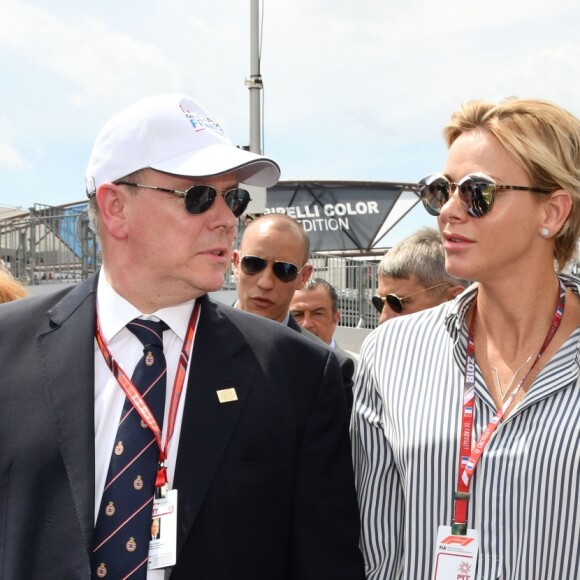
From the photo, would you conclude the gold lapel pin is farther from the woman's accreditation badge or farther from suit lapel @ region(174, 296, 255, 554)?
the woman's accreditation badge

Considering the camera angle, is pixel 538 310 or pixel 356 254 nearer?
pixel 538 310

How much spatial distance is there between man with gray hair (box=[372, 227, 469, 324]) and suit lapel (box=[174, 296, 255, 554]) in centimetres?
200

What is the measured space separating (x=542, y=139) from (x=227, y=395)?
1.31 metres

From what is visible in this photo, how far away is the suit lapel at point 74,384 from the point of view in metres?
2.20

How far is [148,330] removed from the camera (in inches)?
97.3

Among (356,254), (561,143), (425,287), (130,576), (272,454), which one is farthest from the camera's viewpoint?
(356,254)

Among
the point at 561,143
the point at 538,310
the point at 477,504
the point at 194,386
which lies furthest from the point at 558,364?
the point at 194,386

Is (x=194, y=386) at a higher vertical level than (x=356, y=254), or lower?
lower

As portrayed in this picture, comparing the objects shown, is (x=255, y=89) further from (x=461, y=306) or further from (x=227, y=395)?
(x=227, y=395)

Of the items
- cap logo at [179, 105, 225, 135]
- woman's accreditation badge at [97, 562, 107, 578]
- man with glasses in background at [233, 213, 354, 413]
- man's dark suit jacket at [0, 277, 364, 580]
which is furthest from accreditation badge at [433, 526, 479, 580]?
man with glasses in background at [233, 213, 354, 413]

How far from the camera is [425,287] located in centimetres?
444

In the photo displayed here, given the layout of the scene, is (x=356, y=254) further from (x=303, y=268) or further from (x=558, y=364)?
(x=558, y=364)

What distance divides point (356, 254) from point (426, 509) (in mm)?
27090

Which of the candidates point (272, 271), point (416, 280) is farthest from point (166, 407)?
point (416, 280)
